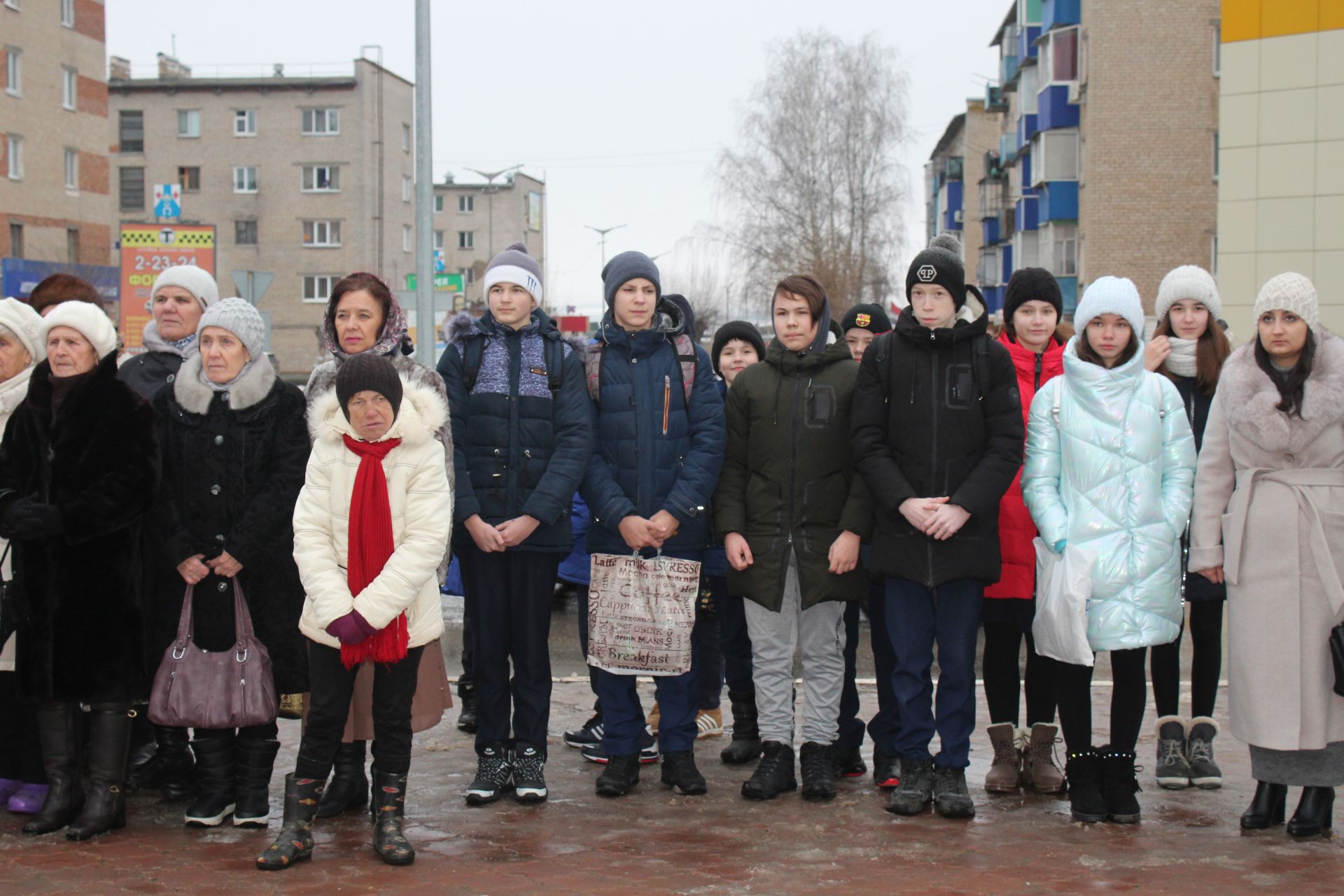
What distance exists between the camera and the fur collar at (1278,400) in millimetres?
5004

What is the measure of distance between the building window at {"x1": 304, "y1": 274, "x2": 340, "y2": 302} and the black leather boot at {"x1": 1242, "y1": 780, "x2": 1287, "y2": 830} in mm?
59038

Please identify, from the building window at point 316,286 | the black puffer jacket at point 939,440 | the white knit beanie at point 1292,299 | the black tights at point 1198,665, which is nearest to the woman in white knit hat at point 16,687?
the black puffer jacket at point 939,440

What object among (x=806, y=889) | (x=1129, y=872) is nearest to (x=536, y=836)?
(x=806, y=889)

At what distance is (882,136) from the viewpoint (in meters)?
47.1

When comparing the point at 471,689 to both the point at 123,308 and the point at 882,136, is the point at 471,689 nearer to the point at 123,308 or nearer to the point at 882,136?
the point at 123,308

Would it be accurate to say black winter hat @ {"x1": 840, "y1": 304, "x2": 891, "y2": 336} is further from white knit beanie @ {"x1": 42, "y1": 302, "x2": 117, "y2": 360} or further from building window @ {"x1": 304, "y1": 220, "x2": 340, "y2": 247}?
building window @ {"x1": 304, "y1": 220, "x2": 340, "y2": 247}

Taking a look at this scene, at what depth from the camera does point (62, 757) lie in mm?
5160

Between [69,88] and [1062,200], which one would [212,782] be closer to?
[69,88]

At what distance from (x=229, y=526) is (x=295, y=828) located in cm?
117

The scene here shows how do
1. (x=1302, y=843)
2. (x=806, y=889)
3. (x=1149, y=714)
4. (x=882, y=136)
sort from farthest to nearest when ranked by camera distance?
(x=882, y=136), (x=1149, y=714), (x=1302, y=843), (x=806, y=889)

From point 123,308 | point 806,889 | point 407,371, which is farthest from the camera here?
point 123,308

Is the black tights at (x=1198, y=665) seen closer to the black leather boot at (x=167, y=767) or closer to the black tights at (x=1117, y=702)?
the black tights at (x=1117, y=702)

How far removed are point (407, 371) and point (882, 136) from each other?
4400cm

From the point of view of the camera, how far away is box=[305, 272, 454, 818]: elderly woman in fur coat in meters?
5.21
